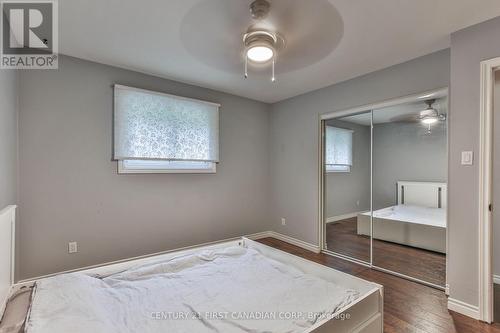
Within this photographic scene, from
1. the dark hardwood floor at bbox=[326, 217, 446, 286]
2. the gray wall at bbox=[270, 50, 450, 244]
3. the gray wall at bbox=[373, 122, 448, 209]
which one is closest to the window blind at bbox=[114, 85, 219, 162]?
the gray wall at bbox=[270, 50, 450, 244]

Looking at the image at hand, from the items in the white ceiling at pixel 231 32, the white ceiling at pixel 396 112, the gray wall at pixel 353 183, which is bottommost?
the gray wall at pixel 353 183

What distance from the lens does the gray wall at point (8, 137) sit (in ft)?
6.05

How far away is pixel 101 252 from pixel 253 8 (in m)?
2.94

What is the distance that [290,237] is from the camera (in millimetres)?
4070

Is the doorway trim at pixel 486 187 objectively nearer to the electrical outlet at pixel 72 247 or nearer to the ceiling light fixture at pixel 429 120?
the ceiling light fixture at pixel 429 120

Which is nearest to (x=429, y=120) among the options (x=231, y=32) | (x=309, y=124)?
(x=309, y=124)

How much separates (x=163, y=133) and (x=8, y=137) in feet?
4.73

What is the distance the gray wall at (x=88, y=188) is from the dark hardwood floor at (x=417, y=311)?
232cm

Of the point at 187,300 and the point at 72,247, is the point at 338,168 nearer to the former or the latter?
the point at 187,300

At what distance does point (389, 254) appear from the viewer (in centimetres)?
315

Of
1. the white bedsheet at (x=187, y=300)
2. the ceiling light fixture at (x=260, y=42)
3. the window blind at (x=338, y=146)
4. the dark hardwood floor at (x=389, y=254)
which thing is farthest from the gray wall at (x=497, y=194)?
the ceiling light fixture at (x=260, y=42)

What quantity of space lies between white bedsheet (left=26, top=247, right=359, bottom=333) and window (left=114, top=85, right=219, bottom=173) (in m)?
1.55

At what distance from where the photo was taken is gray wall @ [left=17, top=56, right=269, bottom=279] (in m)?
2.44

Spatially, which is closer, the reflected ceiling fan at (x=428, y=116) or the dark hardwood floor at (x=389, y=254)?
the reflected ceiling fan at (x=428, y=116)
